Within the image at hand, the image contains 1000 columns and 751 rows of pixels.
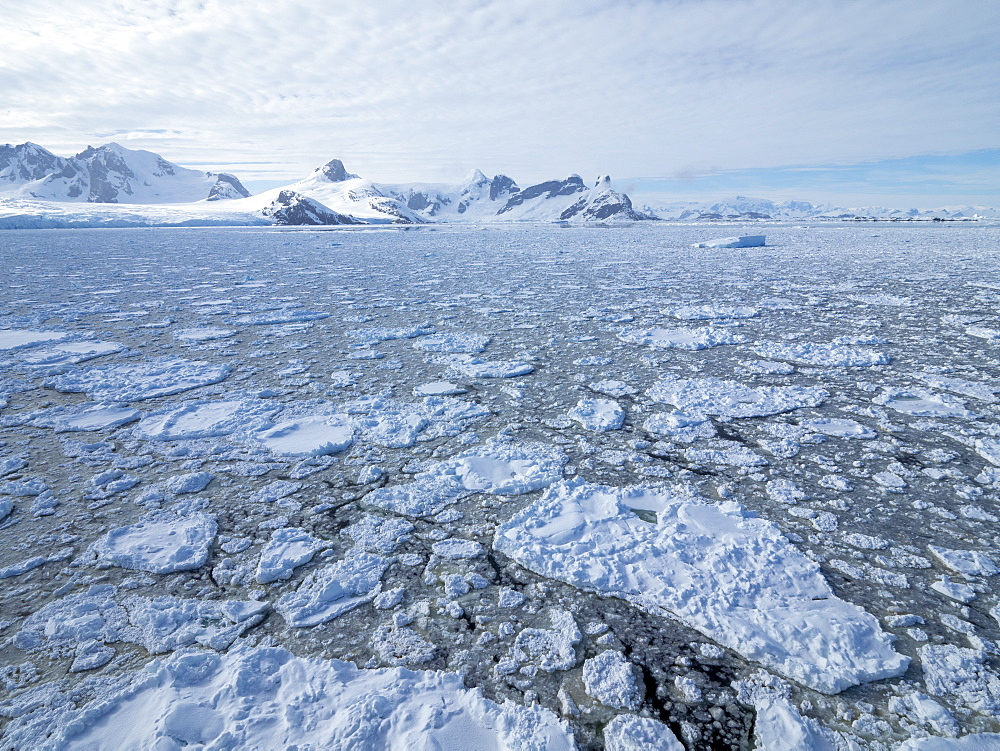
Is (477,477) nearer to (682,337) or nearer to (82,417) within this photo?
(82,417)

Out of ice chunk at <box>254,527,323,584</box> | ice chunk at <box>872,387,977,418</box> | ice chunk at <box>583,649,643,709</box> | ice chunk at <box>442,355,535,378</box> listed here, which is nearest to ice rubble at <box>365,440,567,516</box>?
ice chunk at <box>254,527,323,584</box>

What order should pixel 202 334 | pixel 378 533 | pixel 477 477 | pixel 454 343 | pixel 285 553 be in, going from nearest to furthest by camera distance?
pixel 285 553 < pixel 378 533 < pixel 477 477 < pixel 454 343 < pixel 202 334

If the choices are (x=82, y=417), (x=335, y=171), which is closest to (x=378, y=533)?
(x=82, y=417)

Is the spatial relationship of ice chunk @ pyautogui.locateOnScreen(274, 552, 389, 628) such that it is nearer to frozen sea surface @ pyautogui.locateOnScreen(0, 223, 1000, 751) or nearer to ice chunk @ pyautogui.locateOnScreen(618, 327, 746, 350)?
frozen sea surface @ pyautogui.locateOnScreen(0, 223, 1000, 751)

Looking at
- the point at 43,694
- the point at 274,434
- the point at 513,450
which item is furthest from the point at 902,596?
the point at 274,434

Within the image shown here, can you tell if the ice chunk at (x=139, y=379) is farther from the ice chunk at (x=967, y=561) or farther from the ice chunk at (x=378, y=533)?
the ice chunk at (x=967, y=561)

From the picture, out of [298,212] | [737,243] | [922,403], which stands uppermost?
[922,403]
